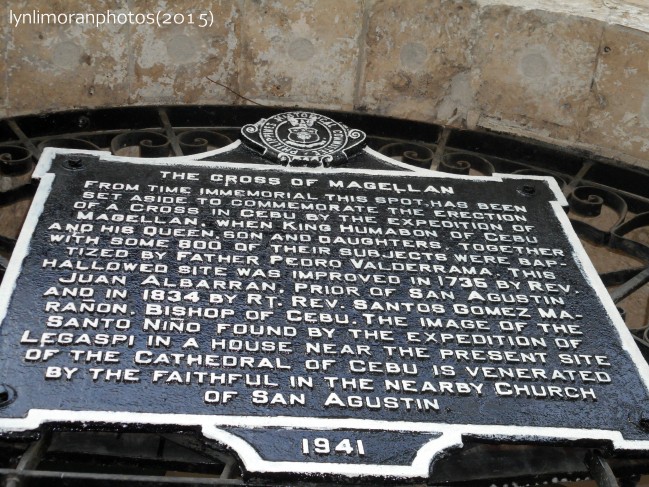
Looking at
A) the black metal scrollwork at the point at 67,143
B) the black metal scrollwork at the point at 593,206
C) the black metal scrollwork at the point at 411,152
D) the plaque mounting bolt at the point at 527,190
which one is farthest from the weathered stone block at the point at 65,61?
the black metal scrollwork at the point at 593,206

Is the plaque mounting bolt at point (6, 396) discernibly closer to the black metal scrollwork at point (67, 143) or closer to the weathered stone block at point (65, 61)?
the black metal scrollwork at point (67, 143)

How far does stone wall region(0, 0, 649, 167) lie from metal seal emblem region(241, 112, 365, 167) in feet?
2.62

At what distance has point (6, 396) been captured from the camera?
10.4 ft

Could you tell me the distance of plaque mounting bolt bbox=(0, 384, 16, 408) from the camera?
10.3 feet

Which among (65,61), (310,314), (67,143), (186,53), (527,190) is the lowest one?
(310,314)

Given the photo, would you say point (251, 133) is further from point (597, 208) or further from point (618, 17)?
point (618, 17)

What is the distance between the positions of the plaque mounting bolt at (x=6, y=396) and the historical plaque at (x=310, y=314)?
10 mm

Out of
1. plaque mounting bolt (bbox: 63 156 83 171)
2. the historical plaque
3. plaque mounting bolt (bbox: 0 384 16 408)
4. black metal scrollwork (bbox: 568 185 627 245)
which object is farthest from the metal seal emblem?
plaque mounting bolt (bbox: 0 384 16 408)

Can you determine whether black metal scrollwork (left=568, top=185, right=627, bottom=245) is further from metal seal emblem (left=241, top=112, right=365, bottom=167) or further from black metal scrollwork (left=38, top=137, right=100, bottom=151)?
black metal scrollwork (left=38, top=137, right=100, bottom=151)

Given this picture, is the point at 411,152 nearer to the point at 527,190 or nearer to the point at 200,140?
Answer: the point at 527,190

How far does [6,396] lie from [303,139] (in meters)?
2.03

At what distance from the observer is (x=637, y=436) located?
336 cm

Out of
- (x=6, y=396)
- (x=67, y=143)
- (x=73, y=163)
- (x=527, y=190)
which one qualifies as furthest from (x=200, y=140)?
(x=6, y=396)

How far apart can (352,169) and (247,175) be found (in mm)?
479
